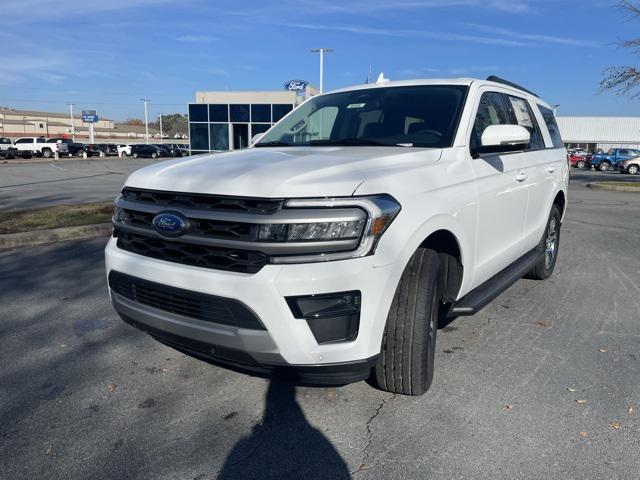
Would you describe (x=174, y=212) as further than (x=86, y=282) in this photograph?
No

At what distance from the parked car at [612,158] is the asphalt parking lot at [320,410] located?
1741 inches

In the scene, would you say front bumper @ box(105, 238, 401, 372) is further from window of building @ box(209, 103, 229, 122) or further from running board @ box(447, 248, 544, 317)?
window of building @ box(209, 103, 229, 122)

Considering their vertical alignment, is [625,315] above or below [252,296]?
below

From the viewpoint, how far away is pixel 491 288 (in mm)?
3924

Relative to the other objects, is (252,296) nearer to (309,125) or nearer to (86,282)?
(309,125)

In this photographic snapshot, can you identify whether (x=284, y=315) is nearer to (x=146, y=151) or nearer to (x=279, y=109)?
(x=279, y=109)

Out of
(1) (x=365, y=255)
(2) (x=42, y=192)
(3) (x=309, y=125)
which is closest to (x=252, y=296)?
(1) (x=365, y=255)

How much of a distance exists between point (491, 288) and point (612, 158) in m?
45.9

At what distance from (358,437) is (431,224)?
3.94ft

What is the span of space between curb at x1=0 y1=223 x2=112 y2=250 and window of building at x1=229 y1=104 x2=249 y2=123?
26.4m

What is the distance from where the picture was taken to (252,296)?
96.6 inches

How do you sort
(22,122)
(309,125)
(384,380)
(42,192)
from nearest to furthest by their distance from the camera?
(384,380)
(309,125)
(42,192)
(22,122)

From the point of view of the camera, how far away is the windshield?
12.3ft

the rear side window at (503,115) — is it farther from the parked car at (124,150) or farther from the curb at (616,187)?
the parked car at (124,150)
